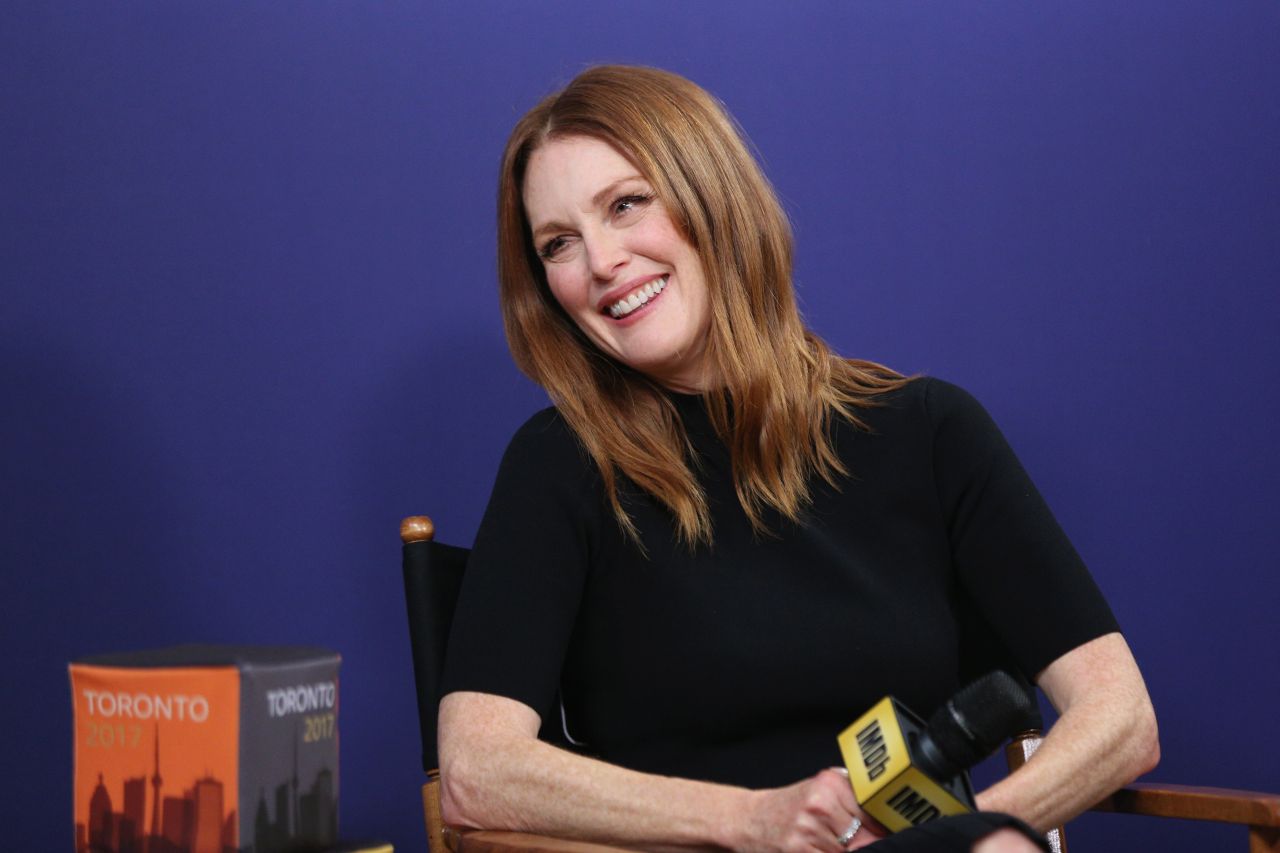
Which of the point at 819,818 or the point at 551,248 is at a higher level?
the point at 551,248

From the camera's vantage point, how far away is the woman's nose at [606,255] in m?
1.54

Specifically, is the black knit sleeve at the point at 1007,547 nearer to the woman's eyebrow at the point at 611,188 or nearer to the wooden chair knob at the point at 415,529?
the woman's eyebrow at the point at 611,188

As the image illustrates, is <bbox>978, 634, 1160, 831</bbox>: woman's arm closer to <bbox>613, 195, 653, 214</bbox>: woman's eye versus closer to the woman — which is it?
the woman

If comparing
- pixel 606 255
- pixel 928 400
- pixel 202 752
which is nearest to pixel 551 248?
pixel 606 255

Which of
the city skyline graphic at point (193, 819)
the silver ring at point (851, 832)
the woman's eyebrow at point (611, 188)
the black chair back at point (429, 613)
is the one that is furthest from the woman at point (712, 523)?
the city skyline graphic at point (193, 819)

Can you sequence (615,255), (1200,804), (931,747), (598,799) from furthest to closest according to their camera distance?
(615,255), (1200,804), (598,799), (931,747)

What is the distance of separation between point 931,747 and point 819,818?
0.56 ft

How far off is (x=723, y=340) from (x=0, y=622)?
41.6 inches

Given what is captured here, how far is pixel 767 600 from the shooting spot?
4.96ft

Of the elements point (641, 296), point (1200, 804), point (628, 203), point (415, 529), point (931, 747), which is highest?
point (628, 203)

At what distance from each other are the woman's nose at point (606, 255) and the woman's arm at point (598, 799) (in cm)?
47

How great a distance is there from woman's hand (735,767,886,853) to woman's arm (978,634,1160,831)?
0.18 m

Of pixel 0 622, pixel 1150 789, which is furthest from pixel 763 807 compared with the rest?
pixel 0 622

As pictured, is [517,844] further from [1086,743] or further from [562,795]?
[1086,743]
